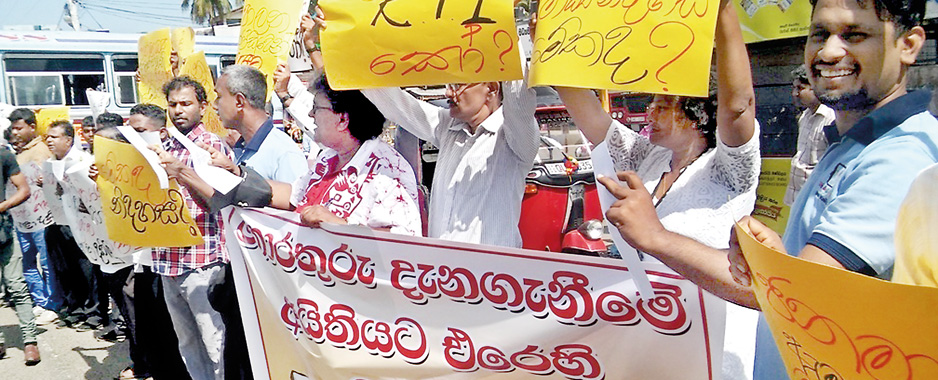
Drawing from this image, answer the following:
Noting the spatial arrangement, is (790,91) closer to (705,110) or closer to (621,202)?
(705,110)

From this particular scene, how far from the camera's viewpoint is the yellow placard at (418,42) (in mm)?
2170

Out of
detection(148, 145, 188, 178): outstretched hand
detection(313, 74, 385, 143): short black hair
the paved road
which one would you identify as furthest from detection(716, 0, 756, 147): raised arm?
the paved road

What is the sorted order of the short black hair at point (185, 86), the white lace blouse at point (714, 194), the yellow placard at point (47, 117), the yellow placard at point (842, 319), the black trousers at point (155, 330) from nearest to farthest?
the yellow placard at point (842, 319) → the white lace blouse at point (714, 194) → the short black hair at point (185, 86) → the black trousers at point (155, 330) → the yellow placard at point (47, 117)

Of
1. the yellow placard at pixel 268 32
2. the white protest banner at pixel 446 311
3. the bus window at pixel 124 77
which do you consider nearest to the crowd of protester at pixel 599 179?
the white protest banner at pixel 446 311

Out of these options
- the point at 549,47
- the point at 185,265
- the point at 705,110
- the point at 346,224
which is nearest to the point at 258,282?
the point at 346,224

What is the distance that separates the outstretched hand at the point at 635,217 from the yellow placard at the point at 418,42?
678 mm

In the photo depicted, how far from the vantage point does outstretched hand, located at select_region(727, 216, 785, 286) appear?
4.24ft

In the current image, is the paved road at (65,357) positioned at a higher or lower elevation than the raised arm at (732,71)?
lower

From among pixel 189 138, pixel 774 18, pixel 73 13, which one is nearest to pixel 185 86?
pixel 189 138

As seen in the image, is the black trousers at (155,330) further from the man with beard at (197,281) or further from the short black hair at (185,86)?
the short black hair at (185,86)

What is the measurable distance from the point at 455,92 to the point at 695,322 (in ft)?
3.99

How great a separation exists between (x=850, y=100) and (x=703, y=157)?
2.26 ft

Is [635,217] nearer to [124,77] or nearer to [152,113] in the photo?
[152,113]

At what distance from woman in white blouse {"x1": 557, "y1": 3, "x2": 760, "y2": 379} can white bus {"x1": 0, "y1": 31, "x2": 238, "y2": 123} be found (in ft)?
38.8
